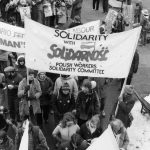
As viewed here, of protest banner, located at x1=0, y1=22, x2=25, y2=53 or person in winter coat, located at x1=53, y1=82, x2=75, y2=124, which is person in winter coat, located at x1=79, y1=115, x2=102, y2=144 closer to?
person in winter coat, located at x1=53, y1=82, x2=75, y2=124

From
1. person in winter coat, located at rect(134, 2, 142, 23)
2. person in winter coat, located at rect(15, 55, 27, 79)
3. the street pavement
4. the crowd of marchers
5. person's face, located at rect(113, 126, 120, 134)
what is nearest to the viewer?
person's face, located at rect(113, 126, 120, 134)

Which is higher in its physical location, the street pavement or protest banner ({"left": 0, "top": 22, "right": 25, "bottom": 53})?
protest banner ({"left": 0, "top": 22, "right": 25, "bottom": 53})

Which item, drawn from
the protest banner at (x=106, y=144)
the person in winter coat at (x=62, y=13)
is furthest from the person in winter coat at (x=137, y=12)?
the protest banner at (x=106, y=144)

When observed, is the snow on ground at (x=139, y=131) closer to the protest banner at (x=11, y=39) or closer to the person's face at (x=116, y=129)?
the person's face at (x=116, y=129)

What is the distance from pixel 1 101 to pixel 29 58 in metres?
1.60

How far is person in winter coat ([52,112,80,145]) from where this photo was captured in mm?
7614

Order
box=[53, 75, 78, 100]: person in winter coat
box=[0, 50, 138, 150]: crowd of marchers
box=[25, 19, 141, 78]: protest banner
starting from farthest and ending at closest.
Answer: box=[53, 75, 78, 100]: person in winter coat → box=[25, 19, 141, 78]: protest banner → box=[0, 50, 138, 150]: crowd of marchers

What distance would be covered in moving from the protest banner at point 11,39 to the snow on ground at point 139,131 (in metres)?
3.17

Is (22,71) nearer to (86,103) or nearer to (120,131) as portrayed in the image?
(86,103)

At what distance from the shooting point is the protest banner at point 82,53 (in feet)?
26.4

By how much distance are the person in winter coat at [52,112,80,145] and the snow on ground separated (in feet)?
5.77

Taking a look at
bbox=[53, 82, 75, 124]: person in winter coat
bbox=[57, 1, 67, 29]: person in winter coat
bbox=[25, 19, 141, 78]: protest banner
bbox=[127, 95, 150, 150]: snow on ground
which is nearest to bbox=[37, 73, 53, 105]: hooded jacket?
bbox=[53, 82, 75, 124]: person in winter coat

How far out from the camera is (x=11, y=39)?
9.05 metres

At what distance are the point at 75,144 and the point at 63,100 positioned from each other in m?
1.43
